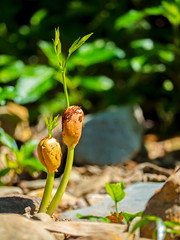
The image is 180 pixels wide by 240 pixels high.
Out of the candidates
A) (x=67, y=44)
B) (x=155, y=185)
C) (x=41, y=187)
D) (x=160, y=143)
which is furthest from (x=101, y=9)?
(x=155, y=185)

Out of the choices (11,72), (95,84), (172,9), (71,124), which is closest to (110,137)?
(95,84)

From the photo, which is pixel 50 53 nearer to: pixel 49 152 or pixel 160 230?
pixel 49 152

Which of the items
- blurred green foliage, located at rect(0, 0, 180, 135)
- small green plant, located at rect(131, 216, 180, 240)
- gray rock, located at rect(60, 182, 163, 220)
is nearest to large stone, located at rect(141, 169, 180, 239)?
small green plant, located at rect(131, 216, 180, 240)

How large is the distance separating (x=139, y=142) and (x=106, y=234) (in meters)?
2.38

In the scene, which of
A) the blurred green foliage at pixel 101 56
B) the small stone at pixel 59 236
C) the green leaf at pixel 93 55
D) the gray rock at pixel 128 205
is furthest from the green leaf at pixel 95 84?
the small stone at pixel 59 236

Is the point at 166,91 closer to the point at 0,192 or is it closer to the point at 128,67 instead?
the point at 128,67

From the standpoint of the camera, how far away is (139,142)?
356cm

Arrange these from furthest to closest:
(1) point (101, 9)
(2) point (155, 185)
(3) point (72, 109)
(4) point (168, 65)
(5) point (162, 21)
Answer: (5) point (162, 21), (1) point (101, 9), (4) point (168, 65), (2) point (155, 185), (3) point (72, 109)

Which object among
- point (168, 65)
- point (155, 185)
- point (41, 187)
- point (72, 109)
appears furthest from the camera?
point (168, 65)

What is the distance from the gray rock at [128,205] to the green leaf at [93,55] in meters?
1.61

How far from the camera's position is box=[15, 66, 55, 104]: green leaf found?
3404 mm

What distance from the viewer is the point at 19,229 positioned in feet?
3.83

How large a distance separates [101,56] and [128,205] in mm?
1918

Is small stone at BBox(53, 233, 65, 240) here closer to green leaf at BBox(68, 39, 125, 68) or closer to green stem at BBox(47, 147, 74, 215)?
green stem at BBox(47, 147, 74, 215)
